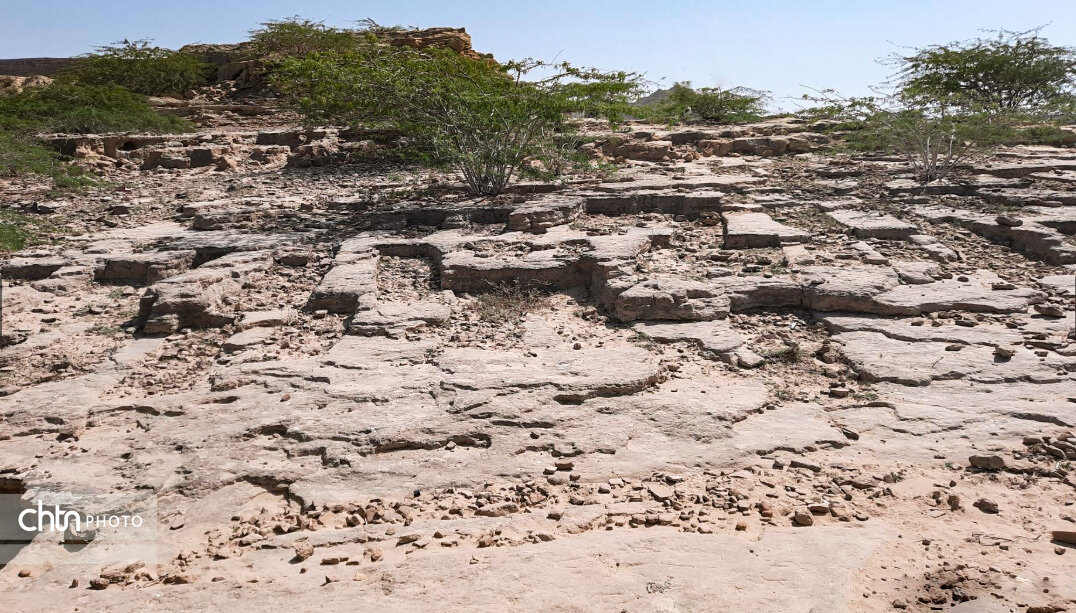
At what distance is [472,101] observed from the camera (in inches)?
261

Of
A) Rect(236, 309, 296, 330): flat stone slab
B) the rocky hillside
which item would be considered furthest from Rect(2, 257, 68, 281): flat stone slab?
Rect(236, 309, 296, 330): flat stone slab

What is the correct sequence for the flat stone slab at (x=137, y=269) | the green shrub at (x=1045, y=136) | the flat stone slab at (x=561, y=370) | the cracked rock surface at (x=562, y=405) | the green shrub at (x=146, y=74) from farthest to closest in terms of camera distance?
the green shrub at (x=146, y=74)
the green shrub at (x=1045, y=136)
the flat stone slab at (x=137, y=269)
the flat stone slab at (x=561, y=370)
the cracked rock surface at (x=562, y=405)

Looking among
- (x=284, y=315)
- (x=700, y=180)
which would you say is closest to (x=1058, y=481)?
(x=284, y=315)

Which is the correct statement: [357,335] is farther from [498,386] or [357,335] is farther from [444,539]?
[444,539]

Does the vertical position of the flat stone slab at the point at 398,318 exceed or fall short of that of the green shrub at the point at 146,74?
it falls short

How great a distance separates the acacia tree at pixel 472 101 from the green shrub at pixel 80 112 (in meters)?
5.38

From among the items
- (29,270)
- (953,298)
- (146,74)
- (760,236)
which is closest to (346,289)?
(29,270)

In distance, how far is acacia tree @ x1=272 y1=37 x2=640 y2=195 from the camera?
679 centimetres

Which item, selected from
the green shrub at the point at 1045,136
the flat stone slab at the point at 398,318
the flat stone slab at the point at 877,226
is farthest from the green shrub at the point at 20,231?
the green shrub at the point at 1045,136

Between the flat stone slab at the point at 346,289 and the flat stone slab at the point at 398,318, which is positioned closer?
the flat stone slab at the point at 398,318

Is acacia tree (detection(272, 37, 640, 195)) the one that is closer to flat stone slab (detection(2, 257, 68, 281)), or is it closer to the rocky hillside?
the rocky hillside

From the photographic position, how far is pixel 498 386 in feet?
10.6

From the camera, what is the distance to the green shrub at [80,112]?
422 inches

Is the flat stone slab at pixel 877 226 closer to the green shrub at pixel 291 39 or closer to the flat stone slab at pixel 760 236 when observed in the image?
the flat stone slab at pixel 760 236
